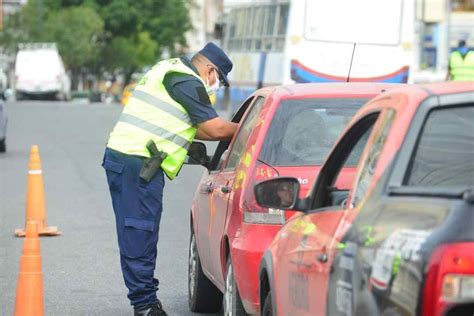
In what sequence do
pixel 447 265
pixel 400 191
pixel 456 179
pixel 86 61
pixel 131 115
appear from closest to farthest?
pixel 447 265, pixel 400 191, pixel 456 179, pixel 131 115, pixel 86 61

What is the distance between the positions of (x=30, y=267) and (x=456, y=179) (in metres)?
3.74

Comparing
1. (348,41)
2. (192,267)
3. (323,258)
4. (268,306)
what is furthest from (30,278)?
(348,41)

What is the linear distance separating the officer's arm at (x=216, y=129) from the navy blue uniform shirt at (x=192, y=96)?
0.05 metres

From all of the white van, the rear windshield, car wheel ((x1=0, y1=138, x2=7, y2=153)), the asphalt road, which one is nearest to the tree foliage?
the white van

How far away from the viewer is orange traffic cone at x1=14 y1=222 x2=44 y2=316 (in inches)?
311

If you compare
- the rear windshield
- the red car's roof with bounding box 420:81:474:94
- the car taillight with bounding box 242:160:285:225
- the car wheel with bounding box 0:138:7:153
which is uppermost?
the red car's roof with bounding box 420:81:474:94

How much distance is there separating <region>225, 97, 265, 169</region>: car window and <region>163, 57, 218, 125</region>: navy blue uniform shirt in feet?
0.71

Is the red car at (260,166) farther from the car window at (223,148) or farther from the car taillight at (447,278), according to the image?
the car taillight at (447,278)

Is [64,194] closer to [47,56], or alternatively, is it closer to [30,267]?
[30,267]

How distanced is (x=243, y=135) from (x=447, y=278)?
14.5ft

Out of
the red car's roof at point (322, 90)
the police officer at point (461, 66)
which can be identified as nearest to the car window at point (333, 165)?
the red car's roof at point (322, 90)

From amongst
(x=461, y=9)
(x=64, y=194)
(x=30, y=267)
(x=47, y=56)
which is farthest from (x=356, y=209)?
(x=461, y=9)

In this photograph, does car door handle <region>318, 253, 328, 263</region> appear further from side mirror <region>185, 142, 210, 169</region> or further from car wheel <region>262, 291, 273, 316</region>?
side mirror <region>185, 142, 210, 169</region>

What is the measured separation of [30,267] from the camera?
793cm
